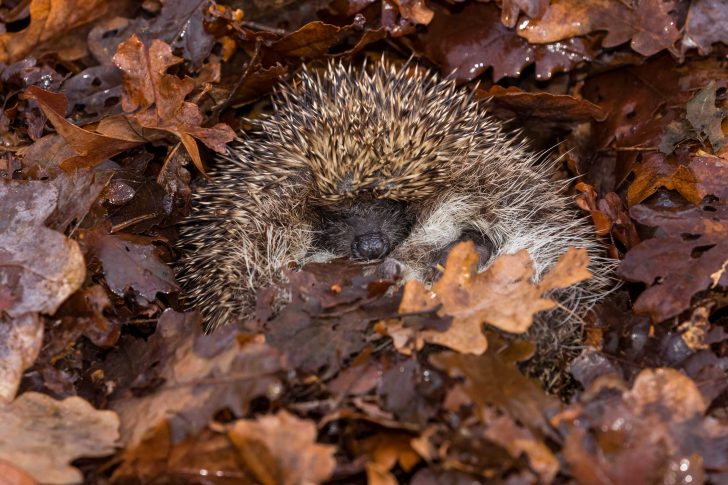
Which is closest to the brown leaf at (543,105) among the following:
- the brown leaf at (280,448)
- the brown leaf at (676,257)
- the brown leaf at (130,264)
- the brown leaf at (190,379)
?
the brown leaf at (676,257)

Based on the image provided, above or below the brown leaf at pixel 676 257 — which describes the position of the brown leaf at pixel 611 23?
above

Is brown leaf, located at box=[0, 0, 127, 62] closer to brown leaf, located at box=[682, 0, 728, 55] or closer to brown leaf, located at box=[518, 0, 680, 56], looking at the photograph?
brown leaf, located at box=[518, 0, 680, 56]

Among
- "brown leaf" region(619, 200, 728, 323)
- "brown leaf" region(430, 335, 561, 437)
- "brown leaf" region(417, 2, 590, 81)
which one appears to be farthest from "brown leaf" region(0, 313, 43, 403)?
"brown leaf" region(417, 2, 590, 81)

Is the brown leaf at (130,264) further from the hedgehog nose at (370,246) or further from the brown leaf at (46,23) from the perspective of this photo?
the brown leaf at (46,23)

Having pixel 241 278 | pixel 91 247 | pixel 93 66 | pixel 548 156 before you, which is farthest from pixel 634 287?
pixel 93 66

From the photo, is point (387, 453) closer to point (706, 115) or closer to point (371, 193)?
point (371, 193)

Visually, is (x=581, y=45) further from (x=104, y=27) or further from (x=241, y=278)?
(x=104, y=27)

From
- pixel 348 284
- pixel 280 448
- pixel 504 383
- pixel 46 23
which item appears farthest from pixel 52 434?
pixel 46 23
